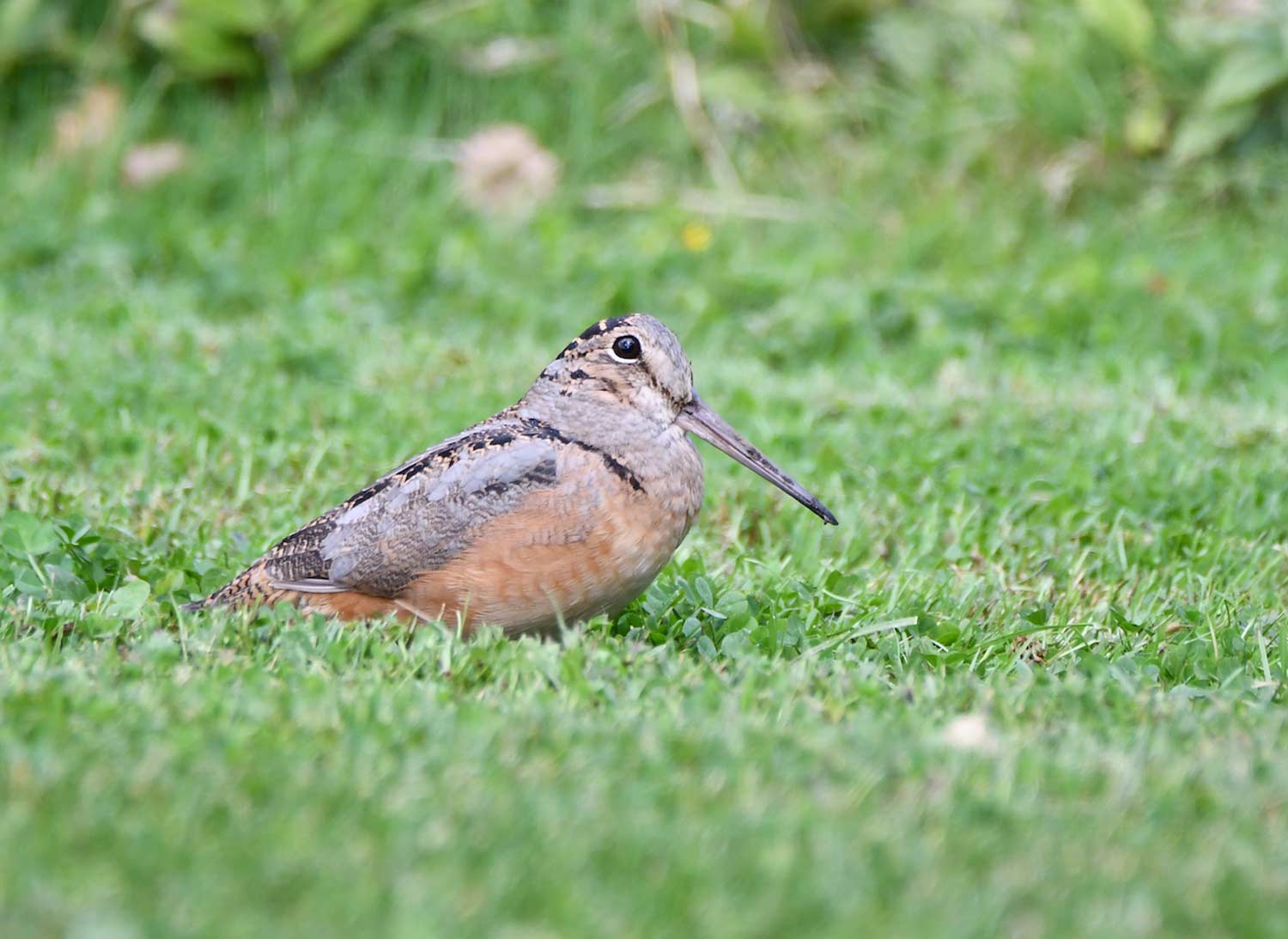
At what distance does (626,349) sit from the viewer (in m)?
4.14

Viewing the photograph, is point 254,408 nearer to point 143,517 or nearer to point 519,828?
point 143,517

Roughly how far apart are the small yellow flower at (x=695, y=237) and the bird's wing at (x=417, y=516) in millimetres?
4434

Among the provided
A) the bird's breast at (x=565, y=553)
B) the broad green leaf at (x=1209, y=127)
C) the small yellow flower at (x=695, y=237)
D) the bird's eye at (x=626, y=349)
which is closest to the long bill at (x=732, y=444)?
the bird's eye at (x=626, y=349)

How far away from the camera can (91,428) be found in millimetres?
5602

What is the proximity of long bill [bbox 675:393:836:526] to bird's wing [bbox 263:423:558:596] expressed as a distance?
42cm

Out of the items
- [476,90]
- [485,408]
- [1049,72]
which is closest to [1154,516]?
[485,408]

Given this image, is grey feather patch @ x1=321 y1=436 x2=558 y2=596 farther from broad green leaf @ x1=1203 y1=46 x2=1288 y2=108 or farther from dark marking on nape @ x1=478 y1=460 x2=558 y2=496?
broad green leaf @ x1=1203 y1=46 x2=1288 y2=108

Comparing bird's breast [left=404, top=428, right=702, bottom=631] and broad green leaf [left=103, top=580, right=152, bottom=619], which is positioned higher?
bird's breast [left=404, top=428, right=702, bottom=631]

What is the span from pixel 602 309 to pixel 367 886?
561 centimetres

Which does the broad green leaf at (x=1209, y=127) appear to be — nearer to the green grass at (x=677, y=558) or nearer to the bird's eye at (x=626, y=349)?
the green grass at (x=677, y=558)

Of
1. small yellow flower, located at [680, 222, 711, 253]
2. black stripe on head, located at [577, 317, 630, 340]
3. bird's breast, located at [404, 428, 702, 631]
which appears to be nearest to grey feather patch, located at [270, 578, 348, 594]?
bird's breast, located at [404, 428, 702, 631]

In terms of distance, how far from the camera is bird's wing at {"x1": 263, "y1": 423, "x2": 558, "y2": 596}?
3.87 m

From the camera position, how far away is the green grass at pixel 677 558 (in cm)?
243

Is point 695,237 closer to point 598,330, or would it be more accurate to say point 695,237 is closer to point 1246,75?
point 1246,75
